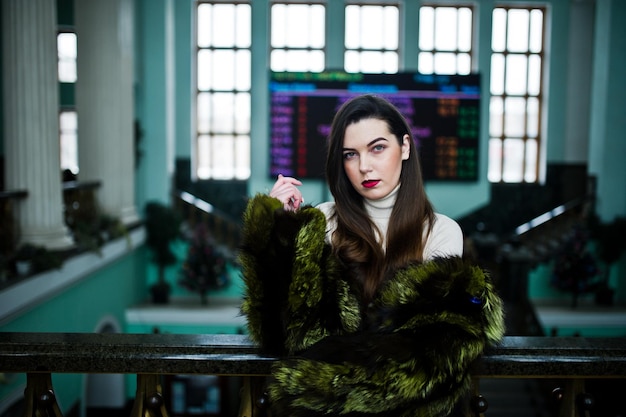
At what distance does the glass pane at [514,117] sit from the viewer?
1358 centimetres

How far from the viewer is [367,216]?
1.93 metres

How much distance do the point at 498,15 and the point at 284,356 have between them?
13.3m

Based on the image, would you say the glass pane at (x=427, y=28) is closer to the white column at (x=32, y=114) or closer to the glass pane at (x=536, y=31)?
the glass pane at (x=536, y=31)

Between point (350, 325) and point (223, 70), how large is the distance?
12.0 metres

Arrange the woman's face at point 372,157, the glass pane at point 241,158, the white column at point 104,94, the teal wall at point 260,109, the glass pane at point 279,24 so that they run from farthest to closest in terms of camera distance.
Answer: the glass pane at point 241,158
the glass pane at point 279,24
the teal wall at point 260,109
the white column at point 104,94
the woman's face at point 372,157

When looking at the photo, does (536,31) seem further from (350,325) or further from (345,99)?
(350,325)

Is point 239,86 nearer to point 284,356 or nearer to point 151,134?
point 151,134

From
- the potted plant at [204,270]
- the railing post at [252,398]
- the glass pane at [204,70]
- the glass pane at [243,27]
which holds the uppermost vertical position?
the glass pane at [243,27]

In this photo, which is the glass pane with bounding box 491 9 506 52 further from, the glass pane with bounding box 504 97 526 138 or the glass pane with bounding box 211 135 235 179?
the glass pane with bounding box 211 135 235 179

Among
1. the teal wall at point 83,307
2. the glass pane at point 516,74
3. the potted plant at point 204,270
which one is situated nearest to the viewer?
the teal wall at point 83,307

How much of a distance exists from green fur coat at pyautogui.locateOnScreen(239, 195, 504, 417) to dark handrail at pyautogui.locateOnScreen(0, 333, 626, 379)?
74mm

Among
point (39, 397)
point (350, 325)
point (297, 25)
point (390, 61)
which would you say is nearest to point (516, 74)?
point (390, 61)

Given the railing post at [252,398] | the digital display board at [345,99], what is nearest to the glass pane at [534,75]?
the digital display board at [345,99]

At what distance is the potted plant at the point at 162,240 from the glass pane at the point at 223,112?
3191 millimetres
